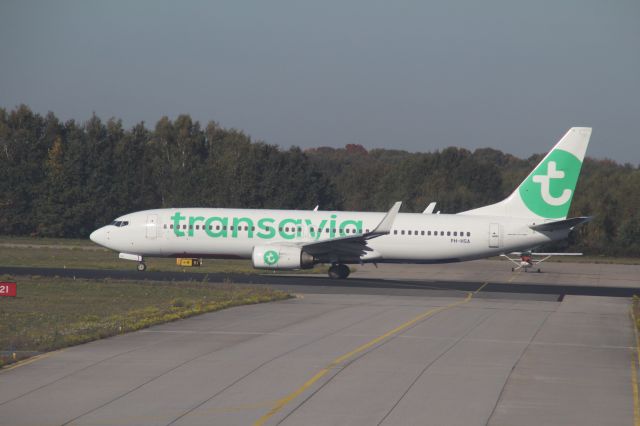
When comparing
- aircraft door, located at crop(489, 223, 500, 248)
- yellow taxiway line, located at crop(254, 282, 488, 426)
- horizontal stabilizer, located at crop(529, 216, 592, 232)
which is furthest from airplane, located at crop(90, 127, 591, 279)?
yellow taxiway line, located at crop(254, 282, 488, 426)

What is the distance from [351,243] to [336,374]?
80.4 feet

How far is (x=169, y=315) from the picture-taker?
2581cm

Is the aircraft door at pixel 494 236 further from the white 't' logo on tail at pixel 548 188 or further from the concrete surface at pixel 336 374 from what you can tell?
the concrete surface at pixel 336 374

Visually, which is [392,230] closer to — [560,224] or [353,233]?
[353,233]

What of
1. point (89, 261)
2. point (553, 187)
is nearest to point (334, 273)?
point (553, 187)

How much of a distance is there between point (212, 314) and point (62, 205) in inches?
2241

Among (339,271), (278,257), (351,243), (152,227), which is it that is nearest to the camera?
(278,257)

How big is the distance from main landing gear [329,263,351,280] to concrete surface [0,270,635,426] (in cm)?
1523

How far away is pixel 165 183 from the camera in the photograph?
89812 millimetres

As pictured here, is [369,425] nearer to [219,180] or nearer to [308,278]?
[308,278]

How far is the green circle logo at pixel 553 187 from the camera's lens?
43.1m

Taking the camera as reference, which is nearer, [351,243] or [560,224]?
[560,224]

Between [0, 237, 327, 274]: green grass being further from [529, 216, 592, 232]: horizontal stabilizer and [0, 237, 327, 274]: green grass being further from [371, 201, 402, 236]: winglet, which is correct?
[529, 216, 592, 232]: horizontal stabilizer

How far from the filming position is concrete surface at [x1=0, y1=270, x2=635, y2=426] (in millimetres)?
13875
